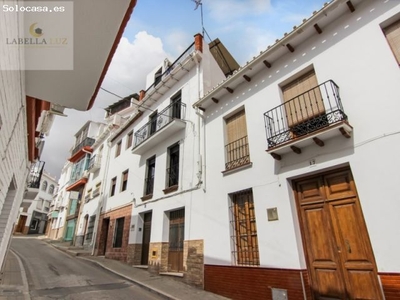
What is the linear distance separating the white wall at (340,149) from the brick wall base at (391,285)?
10 cm

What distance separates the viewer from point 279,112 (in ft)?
21.7

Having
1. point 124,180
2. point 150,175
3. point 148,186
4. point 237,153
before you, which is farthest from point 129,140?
point 237,153

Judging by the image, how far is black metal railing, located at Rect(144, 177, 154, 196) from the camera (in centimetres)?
1169

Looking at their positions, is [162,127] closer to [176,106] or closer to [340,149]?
[176,106]

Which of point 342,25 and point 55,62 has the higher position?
point 342,25

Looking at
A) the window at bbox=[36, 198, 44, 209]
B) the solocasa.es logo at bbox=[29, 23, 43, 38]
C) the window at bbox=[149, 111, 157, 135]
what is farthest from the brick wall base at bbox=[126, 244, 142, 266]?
the window at bbox=[36, 198, 44, 209]

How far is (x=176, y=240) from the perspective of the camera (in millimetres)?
9172

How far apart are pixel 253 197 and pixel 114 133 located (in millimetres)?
13248

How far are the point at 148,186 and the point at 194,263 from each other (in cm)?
529

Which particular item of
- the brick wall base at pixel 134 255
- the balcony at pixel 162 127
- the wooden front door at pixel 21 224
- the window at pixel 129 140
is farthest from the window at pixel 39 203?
the brick wall base at pixel 134 255

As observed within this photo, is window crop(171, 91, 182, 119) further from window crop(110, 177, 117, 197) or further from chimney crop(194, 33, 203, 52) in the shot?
window crop(110, 177, 117, 197)

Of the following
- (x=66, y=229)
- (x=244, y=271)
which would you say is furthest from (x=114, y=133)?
(x=244, y=271)

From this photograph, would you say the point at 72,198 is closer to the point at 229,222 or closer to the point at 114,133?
the point at 114,133

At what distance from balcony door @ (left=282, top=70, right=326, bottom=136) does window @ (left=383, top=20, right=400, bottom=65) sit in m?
1.58
